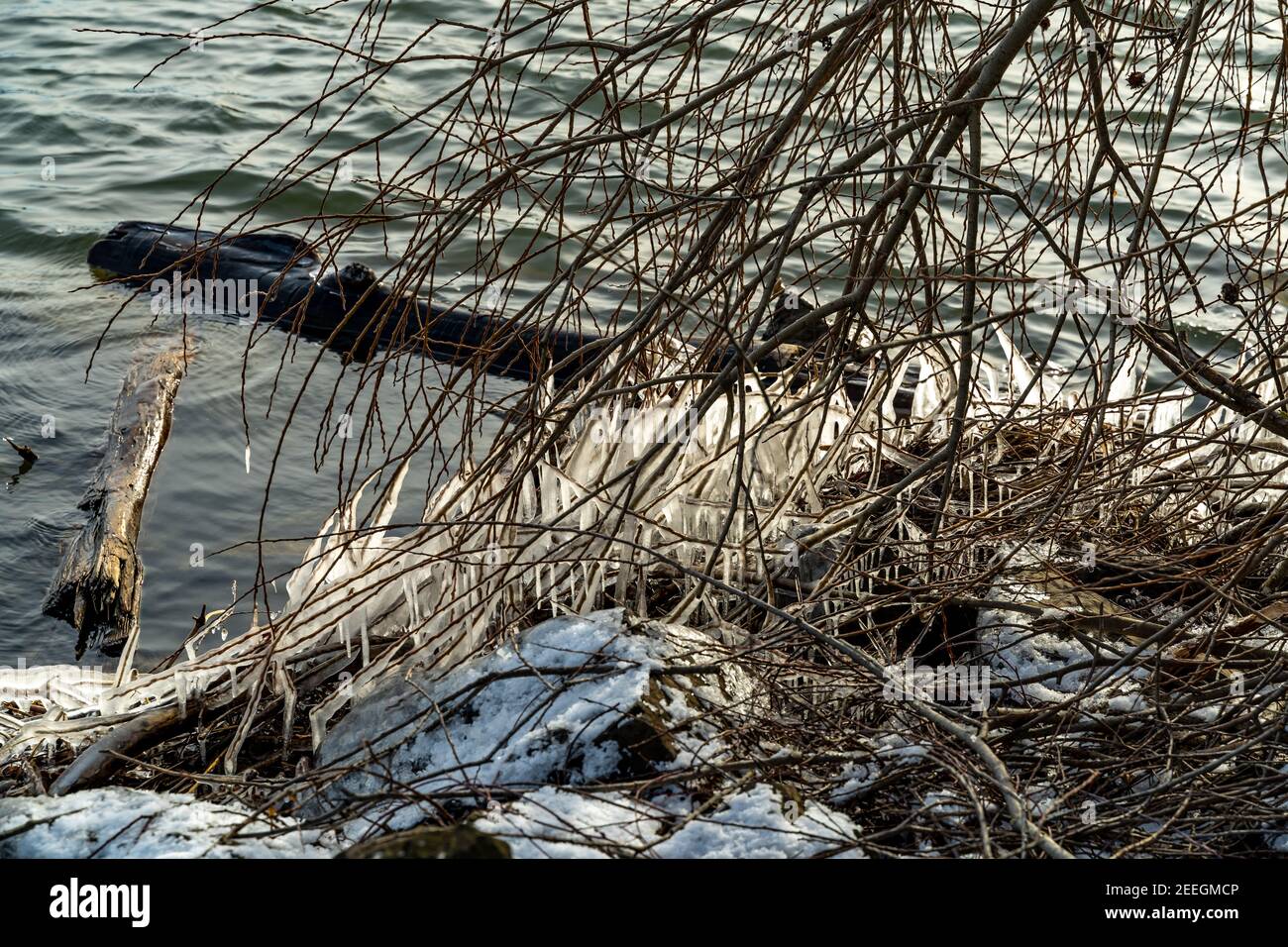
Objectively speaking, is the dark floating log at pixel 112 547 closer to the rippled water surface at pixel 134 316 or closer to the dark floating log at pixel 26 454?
the rippled water surface at pixel 134 316

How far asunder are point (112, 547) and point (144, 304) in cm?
291

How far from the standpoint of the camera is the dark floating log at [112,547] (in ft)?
15.0

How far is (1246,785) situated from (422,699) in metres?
1.63

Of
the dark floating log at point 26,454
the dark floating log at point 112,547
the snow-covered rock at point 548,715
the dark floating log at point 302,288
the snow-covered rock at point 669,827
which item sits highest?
the dark floating log at point 302,288

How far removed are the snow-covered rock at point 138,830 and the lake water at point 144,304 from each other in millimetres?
861

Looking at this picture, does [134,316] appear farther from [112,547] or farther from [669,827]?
[669,827]

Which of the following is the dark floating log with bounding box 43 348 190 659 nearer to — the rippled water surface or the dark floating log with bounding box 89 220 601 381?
the rippled water surface

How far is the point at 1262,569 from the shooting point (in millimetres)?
3395

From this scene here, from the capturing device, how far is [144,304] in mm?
7203

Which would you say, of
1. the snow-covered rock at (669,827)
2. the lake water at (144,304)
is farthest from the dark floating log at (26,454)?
the snow-covered rock at (669,827)
